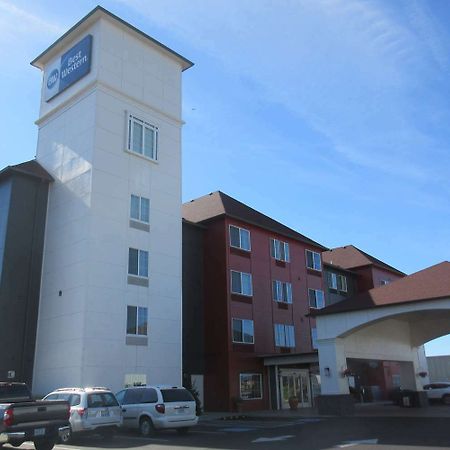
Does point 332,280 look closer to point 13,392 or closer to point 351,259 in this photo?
point 351,259

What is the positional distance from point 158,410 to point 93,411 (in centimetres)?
242

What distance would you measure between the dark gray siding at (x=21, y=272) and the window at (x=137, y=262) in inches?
203

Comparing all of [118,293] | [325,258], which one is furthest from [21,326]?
[325,258]

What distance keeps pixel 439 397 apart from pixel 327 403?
14.6 meters

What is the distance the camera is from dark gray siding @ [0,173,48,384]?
2762 centimetres

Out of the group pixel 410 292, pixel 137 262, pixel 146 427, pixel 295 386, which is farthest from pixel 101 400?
pixel 295 386

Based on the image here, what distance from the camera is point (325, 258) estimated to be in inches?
2243

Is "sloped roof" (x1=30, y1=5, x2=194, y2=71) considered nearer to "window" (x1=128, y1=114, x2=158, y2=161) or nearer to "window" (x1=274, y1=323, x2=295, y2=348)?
"window" (x1=128, y1=114, x2=158, y2=161)

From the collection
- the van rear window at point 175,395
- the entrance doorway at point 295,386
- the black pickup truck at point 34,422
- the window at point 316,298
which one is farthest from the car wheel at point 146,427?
the window at point 316,298

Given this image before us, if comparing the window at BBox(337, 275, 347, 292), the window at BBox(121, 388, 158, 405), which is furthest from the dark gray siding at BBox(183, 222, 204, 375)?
the window at BBox(337, 275, 347, 292)

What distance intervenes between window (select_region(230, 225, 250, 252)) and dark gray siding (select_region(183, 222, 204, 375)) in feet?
7.28

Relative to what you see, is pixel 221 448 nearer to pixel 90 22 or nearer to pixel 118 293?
pixel 118 293

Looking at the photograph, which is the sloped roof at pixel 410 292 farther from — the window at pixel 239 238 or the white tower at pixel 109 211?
the window at pixel 239 238

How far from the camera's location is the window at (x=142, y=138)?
31.9 meters
